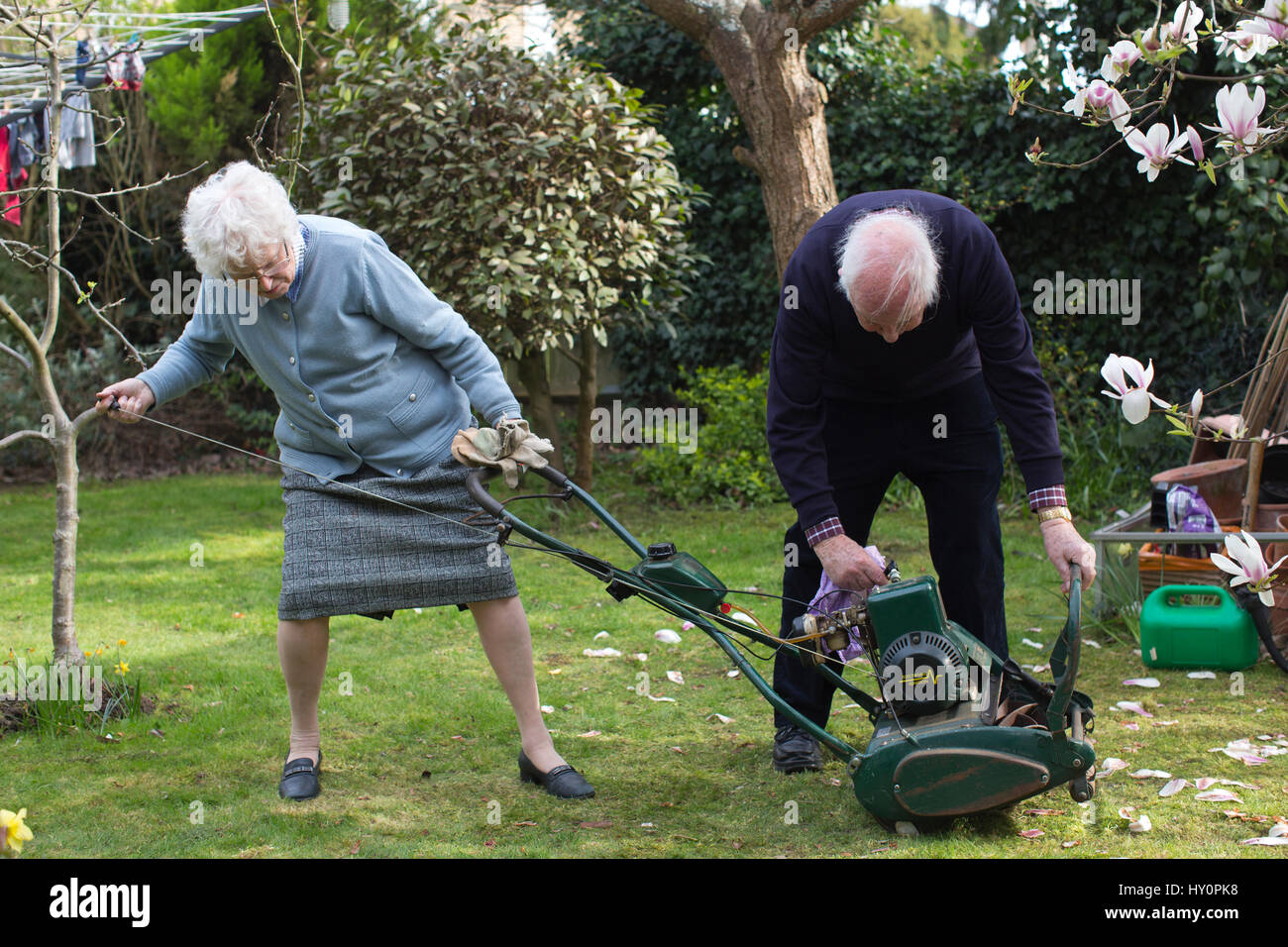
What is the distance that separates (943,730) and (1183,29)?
4.90 ft

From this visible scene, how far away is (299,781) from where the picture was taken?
3.12 m

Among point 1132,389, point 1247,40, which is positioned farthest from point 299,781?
point 1247,40

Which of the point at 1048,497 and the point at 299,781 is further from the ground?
the point at 1048,497

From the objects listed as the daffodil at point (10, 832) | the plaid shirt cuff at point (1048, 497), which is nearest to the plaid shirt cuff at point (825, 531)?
the plaid shirt cuff at point (1048, 497)

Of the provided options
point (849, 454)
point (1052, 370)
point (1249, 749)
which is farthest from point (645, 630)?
point (1052, 370)

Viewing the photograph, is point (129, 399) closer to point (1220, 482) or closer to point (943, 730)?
point (943, 730)

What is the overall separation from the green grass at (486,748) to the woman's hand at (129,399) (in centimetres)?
101

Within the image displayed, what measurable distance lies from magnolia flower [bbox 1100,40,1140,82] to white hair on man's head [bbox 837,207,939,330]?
0.48 metres

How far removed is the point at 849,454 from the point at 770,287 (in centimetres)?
614

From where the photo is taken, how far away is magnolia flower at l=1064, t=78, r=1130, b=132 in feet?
7.79

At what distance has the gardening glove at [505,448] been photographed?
9.18ft

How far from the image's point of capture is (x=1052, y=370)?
25.4 feet

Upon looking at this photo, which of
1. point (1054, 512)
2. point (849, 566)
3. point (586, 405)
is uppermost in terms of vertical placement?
point (586, 405)

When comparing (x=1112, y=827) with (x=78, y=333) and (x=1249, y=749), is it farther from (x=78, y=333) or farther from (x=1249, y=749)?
(x=78, y=333)
